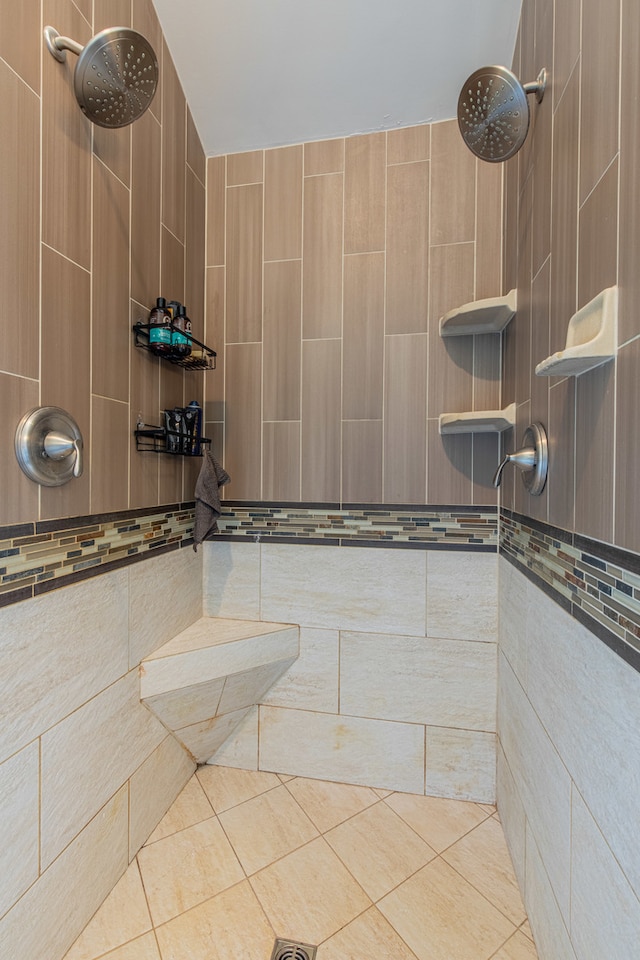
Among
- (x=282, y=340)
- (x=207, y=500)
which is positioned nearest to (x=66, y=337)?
(x=207, y=500)

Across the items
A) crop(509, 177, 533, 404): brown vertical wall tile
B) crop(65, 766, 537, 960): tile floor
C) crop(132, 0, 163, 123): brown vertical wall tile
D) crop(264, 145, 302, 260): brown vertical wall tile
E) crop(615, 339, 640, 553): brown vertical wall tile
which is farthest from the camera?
crop(264, 145, 302, 260): brown vertical wall tile

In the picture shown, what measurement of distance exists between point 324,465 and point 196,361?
653mm

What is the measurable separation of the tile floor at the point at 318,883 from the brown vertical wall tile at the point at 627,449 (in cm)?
127

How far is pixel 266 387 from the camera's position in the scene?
1900mm

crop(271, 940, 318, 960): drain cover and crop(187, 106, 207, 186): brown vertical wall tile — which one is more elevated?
crop(187, 106, 207, 186): brown vertical wall tile

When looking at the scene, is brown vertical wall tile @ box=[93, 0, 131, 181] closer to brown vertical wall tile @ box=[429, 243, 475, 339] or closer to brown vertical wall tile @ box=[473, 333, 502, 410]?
brown vertical wall tile @ box=[429, 243, 475, 339]

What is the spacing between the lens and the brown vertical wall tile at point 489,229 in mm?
1709

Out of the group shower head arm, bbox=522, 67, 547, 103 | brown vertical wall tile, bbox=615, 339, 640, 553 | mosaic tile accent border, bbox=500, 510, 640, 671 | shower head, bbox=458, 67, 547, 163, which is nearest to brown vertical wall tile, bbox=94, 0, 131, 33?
shower head, bbox=458, 67, 547, 163

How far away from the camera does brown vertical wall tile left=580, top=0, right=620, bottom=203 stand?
79 centimetres

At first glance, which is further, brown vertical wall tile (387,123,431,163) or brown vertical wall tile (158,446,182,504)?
brown vertical wall tile (387,123,431,163)

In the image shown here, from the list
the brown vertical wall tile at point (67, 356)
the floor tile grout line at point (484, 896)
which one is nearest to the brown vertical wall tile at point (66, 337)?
the brown vertical wall tile at point (67, 356)

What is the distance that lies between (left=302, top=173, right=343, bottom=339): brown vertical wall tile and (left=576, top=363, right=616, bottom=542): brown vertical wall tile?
1.14 metres

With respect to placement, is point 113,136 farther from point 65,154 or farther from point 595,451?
point 595,451

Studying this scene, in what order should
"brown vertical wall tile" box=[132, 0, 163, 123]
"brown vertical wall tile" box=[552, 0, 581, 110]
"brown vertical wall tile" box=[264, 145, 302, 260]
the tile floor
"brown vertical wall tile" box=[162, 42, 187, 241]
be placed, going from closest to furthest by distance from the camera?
1. "brown vertical wall tile" box=[552, 0, 581, 110]
2. the tile floor
3. "brown vertical wall tile" box=[132, 0, 163, 123]
4. "brown vertical wall tile" box=[162, 42, 187, 241]
5. "brown vertical wall tile" box=[264, 145, 302, 260]
